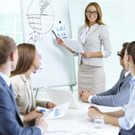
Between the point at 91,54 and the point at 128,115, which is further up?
the point at 91,54

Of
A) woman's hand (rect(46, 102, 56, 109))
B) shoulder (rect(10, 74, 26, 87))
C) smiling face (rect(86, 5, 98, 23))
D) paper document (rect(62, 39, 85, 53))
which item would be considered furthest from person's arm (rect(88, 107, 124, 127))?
smiling face (rect(86, 5, 98, 23))

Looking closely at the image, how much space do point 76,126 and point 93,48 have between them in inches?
84.0

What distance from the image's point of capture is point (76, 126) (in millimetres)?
1684

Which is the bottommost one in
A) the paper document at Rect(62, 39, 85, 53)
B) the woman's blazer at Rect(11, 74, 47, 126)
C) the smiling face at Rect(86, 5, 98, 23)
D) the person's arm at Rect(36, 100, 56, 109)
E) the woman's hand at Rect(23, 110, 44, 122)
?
the person's arm at Rect(36, 100, 56, 109)

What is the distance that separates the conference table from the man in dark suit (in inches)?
6.1

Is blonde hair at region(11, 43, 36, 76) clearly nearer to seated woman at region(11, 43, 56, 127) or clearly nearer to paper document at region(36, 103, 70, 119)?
seated woman at region(11, 43, 56, 127)

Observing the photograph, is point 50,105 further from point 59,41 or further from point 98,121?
point 59,41

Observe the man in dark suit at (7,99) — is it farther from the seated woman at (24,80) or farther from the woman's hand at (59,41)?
the woman's hand at (59,41)

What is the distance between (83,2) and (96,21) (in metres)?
2.11

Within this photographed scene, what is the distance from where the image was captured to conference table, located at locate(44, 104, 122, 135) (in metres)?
1.56

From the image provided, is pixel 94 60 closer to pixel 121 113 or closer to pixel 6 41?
pixel 121 113

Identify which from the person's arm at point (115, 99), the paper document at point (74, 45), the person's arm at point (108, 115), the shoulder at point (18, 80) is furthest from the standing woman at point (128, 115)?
the paper document at point (74, 45)

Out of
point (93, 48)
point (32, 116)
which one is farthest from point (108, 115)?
point (93, 48)

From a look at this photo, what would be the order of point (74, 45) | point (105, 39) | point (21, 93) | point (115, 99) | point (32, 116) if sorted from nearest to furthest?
point (32, 116) → point (21, 93) → point (115, 99) → point (74, 45) → point (105, 39)
